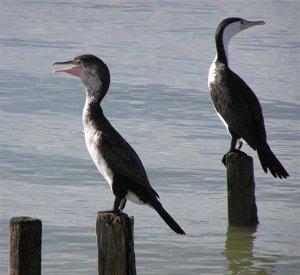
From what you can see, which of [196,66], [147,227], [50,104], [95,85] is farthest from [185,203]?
[196,66]

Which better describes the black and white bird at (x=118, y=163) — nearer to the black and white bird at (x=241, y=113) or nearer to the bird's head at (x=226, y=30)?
the black and white bird at (x=241, y=113)

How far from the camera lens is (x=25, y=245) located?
6.55 meters

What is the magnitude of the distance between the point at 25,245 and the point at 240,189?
3527 millimetres

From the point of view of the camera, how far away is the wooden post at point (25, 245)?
6516mm

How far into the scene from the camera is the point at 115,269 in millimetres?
7062

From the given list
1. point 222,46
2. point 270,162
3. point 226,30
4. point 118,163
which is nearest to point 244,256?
point 270,162

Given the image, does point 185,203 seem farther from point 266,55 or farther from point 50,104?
point 266,55

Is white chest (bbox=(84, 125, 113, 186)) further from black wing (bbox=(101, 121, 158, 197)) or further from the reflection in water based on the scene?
the reflection in water

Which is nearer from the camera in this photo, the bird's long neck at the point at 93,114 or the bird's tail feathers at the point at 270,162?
the bird's long neck at the point at 93,114

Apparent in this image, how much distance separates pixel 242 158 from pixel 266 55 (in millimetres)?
12880

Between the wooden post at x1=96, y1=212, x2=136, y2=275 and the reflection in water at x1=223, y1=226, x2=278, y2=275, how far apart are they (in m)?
2.51

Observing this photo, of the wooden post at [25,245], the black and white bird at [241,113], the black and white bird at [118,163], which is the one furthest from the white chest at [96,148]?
the black and white bird at [241,113]

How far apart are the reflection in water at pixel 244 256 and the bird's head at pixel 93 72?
2123 millimetres

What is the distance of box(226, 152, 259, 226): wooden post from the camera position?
31.7 ft
